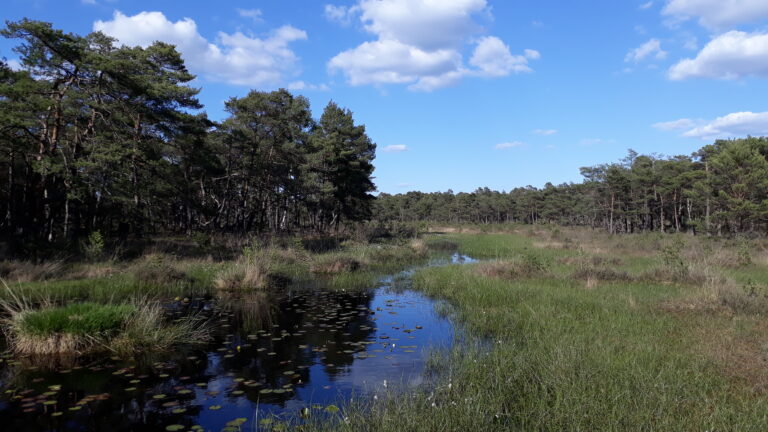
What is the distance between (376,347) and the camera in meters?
8.83

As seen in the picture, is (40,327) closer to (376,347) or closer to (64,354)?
(64,354)

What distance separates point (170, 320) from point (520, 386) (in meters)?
8.28

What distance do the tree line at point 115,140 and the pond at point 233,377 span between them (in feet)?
34.8

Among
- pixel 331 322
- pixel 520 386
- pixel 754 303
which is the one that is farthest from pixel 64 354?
pixel 754 303

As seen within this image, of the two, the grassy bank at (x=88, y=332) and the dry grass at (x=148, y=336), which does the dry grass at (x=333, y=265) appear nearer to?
the dry grass at (x=148, y=336)

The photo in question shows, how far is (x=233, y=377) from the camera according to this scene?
7.00 metres

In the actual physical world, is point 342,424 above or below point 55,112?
below

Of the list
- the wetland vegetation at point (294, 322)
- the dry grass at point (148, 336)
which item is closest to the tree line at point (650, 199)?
the wetland vegetation at point (294, 322)

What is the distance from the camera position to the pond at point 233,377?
18.1 ft

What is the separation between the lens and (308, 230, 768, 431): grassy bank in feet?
15.2

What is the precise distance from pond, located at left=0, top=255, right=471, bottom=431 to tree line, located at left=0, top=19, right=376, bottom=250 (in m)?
10.6

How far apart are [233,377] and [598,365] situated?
5585 millimetres

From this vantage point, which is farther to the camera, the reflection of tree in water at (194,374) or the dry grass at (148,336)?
the dry grass at (148,336)

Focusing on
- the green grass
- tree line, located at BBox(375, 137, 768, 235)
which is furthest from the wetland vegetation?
tree line, located at BBox(375, 137, 768, 235)
